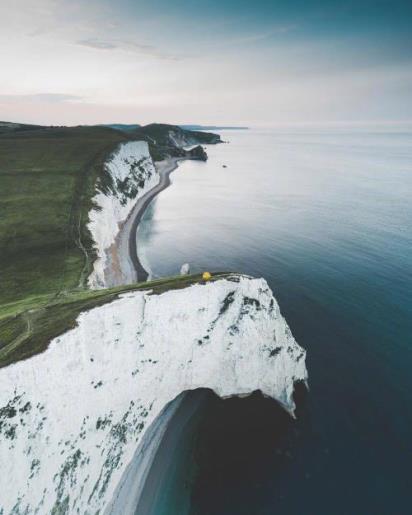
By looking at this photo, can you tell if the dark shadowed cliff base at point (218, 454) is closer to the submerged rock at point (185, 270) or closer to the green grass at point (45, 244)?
the green grass at point (45, 244)

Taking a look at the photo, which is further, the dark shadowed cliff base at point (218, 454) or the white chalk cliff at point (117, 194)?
the white chalk cliff at point (117, 194)

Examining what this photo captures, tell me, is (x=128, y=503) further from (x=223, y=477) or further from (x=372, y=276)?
(x=372, y=276)

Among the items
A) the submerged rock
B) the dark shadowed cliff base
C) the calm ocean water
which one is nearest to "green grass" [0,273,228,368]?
the dark shadowed cliff base

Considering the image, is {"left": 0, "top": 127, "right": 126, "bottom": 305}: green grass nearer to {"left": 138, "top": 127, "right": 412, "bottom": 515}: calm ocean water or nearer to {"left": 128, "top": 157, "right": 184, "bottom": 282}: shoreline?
{"left": 128, "top": 157, "right": 184, "bottom": 282}: shoreline

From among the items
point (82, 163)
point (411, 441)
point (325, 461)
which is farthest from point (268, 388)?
point (82, 163)

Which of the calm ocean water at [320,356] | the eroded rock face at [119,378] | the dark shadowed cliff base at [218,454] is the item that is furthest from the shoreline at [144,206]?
the dark shadowed cliff base at [218,454]

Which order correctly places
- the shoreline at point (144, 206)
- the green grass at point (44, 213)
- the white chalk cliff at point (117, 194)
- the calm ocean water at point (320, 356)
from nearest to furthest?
the calm ocean water at point (320, 356) → the green grass at point (44, 213) → the white chalk cliff at point (117, 194) → the shoreline at point (144, 206)
